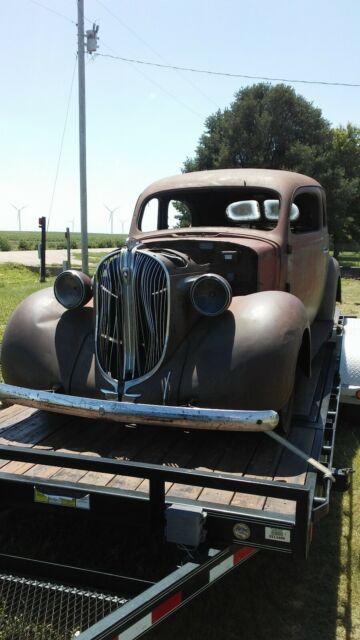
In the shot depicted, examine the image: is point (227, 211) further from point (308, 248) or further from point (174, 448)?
point (174, 448)

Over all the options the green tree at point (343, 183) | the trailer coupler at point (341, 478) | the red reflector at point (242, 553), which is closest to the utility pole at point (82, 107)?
the trailer coupler at point (341, 478)

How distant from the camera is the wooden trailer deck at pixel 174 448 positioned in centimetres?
281

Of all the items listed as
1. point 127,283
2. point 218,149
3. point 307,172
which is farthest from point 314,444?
point 218,149

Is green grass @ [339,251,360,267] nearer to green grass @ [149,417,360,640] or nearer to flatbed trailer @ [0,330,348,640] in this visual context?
green grass @ [149,417,360,640]

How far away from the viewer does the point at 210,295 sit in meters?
3.43

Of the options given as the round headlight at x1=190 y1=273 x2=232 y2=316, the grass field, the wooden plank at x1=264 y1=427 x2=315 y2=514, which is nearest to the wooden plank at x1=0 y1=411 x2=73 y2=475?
the grass field

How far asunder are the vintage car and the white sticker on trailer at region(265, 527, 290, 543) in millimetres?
583

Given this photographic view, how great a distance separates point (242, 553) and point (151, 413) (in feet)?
2.75

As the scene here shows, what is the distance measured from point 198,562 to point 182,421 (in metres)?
0.79

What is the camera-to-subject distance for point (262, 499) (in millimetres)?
2703

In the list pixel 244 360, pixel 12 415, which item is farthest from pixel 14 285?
pixel 244 360

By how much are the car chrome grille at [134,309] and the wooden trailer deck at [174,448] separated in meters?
0.41

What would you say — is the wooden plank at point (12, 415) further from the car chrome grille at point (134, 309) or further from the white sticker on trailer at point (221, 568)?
the white sticker on trailer at point (221, 568)

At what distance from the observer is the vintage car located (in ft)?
10.3
